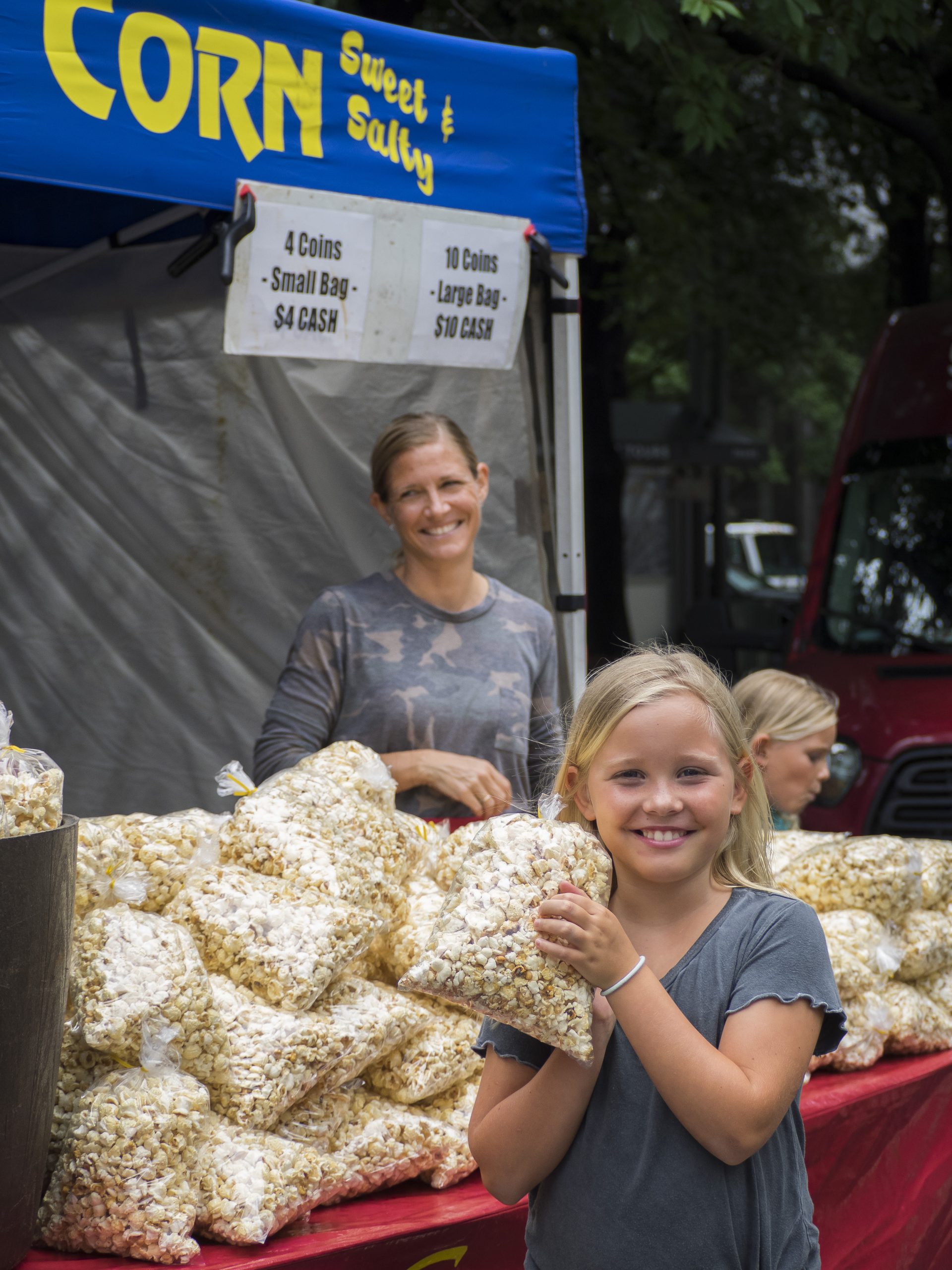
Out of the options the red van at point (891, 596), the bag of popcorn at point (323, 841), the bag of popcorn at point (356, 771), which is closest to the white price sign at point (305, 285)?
the bag of popcorn at point (356, 771)

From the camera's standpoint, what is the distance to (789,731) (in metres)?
3.40

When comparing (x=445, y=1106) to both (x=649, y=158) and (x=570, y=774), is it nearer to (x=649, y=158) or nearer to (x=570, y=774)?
(x=570, y=774)

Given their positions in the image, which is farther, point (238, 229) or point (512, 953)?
point (238, 229)

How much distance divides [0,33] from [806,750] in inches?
101

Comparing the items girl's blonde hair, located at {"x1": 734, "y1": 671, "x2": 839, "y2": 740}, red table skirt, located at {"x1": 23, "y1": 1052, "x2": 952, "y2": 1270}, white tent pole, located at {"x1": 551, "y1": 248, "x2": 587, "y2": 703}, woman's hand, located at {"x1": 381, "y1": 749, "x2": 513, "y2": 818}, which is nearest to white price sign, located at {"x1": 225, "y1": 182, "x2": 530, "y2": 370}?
white tent pole, located at {"x1": 551, "y1": 248, "x2": 587, "y2": 703}

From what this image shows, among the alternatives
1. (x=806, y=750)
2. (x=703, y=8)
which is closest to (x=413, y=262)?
(x=806, y=750)

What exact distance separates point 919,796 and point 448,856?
4229 mm

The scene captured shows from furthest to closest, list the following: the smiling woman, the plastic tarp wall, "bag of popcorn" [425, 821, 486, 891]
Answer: the plastic tarp wall, the smiling woman, "bag of popcorn" [425, 821, 486, 891]

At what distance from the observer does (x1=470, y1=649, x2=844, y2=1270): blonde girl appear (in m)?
1.56

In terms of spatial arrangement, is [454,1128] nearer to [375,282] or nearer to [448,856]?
[448,856]

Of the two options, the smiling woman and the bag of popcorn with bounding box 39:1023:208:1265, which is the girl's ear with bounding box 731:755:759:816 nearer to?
the bag of popcorn with bounding box 39:1023:208:1265

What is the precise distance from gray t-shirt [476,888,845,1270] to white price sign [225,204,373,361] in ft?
7.10

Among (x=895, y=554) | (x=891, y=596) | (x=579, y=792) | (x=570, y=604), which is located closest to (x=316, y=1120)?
(x=579, y=792)

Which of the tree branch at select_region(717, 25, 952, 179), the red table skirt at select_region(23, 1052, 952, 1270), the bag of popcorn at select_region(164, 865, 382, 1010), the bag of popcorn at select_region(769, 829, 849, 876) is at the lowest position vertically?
the red table skirt at select_region(23, 1052, 952, 1270)
